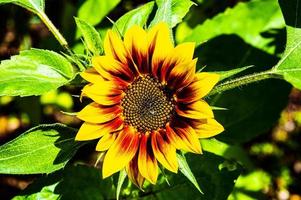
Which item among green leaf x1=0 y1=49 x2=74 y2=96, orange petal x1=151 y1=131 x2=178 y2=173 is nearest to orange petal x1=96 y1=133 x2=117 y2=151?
orange petal x1=151 y1=131 x2=178 y2=173

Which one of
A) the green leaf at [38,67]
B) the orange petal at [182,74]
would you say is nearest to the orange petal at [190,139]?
the orange petal at [182,74]

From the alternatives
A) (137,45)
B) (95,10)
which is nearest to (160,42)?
(137,45)

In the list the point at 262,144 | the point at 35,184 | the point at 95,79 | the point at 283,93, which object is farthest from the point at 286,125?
the point at 95,79

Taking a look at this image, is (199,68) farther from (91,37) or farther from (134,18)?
(91,37)

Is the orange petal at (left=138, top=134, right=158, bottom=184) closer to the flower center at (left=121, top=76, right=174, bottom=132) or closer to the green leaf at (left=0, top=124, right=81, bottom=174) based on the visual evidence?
the flower center at (left=121, top=76, right=174, bottom=132)

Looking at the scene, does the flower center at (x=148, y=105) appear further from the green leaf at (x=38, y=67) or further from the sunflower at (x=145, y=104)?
the green leaf at (x=38, y=67)

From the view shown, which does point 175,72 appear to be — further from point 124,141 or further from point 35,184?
point 35,184
